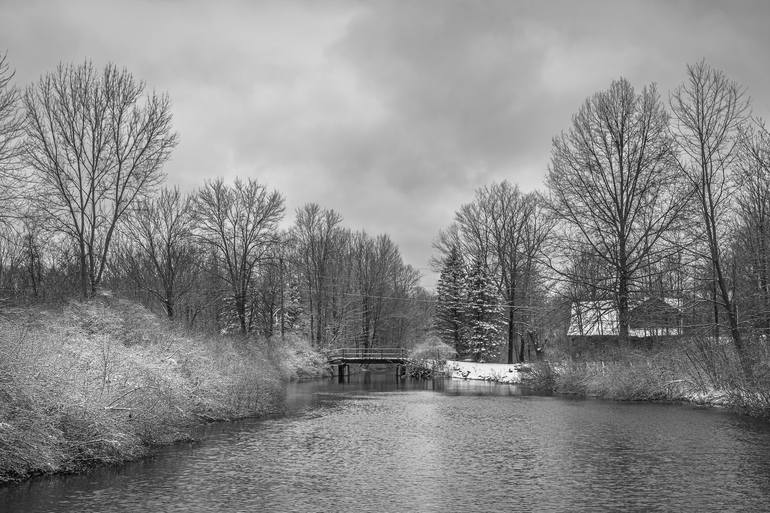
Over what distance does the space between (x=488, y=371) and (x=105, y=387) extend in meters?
37.6

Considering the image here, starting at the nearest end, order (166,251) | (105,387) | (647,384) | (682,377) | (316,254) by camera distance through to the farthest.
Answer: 1. (105,387)
2. (682,377)
3. (647,384)
4. (166,251)
5. (316,254)

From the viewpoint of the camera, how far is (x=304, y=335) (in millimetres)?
67188

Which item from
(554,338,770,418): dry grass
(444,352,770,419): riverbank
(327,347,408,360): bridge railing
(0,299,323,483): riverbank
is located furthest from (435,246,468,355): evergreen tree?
(0,299,323,483): riverbank

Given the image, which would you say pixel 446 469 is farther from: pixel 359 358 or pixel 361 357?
pixel 361 357

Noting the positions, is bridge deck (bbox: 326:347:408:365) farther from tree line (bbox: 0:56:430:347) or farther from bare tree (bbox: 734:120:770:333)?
bare tree (bbox: 734:120:770:333)

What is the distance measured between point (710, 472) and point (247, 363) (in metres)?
21.0

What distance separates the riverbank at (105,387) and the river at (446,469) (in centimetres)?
65

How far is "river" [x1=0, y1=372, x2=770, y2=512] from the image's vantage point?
37.7 feet

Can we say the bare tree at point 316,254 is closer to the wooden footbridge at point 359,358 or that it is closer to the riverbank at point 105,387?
the wooden footbridge at point 359,358

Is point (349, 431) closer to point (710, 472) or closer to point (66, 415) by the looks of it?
point (66, 415)

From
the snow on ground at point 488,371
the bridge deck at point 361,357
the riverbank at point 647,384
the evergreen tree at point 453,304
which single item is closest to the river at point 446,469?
the riverbank at point 647,384

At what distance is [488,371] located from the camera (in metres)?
49.9

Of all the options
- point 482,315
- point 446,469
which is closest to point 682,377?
point 446,469

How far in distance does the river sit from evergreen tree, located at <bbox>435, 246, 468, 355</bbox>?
36619mm
